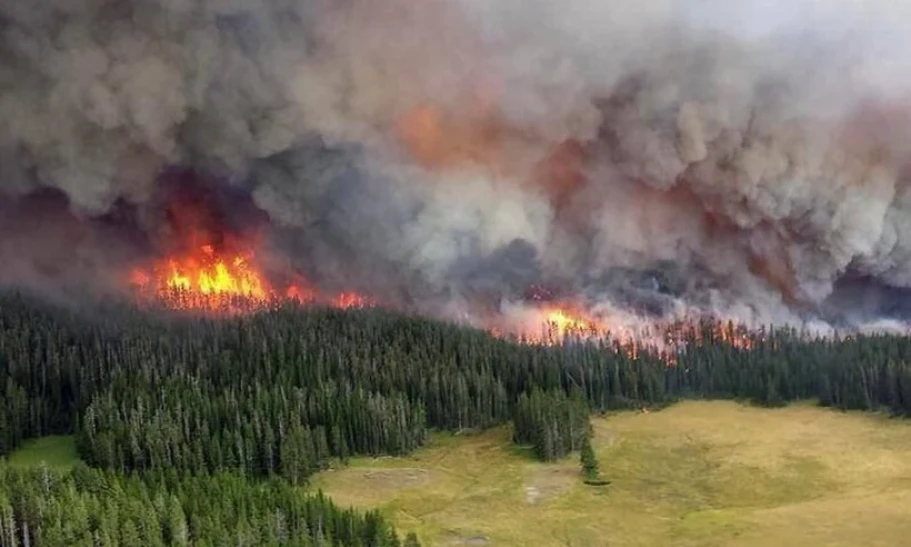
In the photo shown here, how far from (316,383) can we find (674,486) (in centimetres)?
5190

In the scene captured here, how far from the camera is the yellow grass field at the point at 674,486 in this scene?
326ft

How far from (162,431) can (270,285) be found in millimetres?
63578

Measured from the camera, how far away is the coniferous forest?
420 feet

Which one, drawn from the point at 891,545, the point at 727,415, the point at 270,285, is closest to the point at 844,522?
the point at 891,545

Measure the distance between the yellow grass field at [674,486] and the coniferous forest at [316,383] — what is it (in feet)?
15.9

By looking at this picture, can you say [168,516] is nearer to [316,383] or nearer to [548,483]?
[548,483]

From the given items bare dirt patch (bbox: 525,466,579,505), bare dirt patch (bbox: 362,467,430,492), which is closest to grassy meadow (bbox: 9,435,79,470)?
bare dirt patch (bbox: 362,467,430,492)

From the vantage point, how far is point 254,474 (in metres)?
126

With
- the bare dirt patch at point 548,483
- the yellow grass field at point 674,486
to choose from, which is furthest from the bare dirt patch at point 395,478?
the bare dirt patch at point 548,483

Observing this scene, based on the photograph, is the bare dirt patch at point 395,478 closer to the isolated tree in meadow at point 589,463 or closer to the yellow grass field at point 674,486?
the yellow grass field at point 674,486

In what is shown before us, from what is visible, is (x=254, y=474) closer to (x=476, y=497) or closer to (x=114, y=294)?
(x=476, y=497)

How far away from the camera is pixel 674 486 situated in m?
114

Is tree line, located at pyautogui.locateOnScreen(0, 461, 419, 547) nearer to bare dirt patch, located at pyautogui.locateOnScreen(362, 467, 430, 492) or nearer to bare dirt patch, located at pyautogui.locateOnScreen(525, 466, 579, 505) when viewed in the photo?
bare dirt patch, located at pyautogui.locateOnScreen(525, 466, 579, 505)

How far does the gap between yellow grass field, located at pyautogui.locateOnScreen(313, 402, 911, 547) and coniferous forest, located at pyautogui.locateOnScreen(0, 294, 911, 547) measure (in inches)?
191
